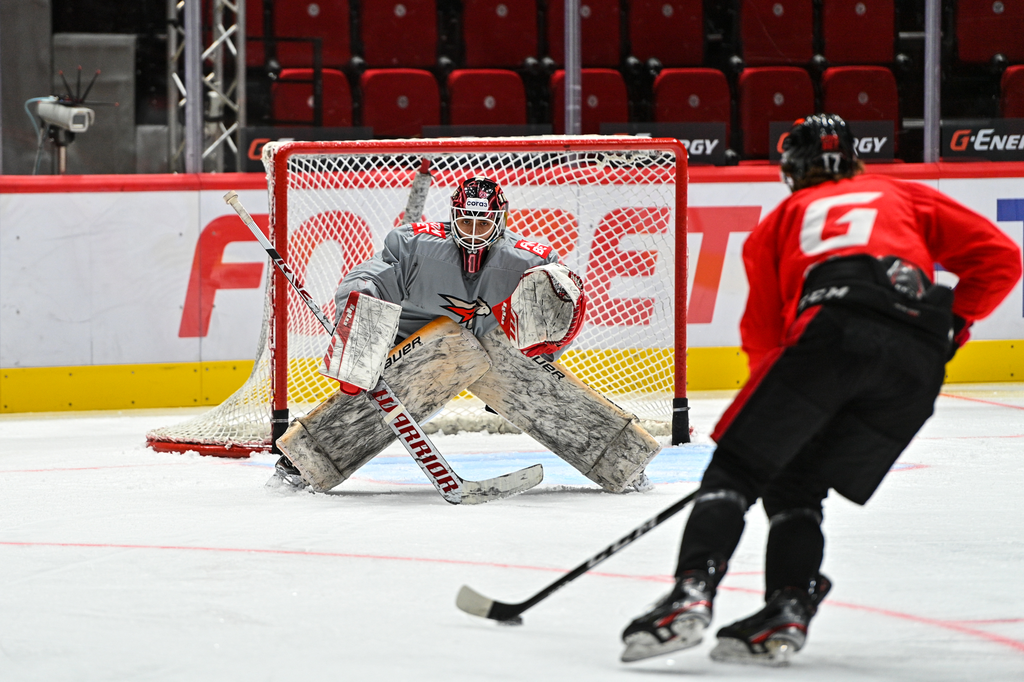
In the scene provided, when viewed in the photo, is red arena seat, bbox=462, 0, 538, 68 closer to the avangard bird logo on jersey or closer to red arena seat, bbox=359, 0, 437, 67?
red arena seat, bbox=359, 0, 437, 67

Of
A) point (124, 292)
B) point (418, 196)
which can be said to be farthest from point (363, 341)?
point (124, 292)

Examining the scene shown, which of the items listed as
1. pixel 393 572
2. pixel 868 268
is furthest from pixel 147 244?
pixel 868 268

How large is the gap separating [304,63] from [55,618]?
426cm

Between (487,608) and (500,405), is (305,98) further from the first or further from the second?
(487,608)

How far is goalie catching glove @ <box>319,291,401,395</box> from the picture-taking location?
11.5 feet

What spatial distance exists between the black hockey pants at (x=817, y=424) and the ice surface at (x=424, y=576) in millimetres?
206

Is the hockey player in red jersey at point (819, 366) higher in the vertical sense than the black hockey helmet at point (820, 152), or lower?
lower

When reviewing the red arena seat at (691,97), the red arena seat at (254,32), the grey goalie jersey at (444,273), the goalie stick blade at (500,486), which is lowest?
the goalie stick blade at (500,486)

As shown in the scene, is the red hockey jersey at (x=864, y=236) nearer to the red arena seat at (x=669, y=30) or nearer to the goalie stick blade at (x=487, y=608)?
the goalie stick blade at (x=487, y=608)

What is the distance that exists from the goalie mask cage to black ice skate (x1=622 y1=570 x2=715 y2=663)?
2.71 metres

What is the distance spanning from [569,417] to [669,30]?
143 inches

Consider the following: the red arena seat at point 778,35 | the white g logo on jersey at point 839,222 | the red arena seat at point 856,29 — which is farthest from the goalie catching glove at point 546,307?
the red arena seat at point 856,29

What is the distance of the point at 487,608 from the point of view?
2.23 m

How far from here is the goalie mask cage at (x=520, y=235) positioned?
4602mm
